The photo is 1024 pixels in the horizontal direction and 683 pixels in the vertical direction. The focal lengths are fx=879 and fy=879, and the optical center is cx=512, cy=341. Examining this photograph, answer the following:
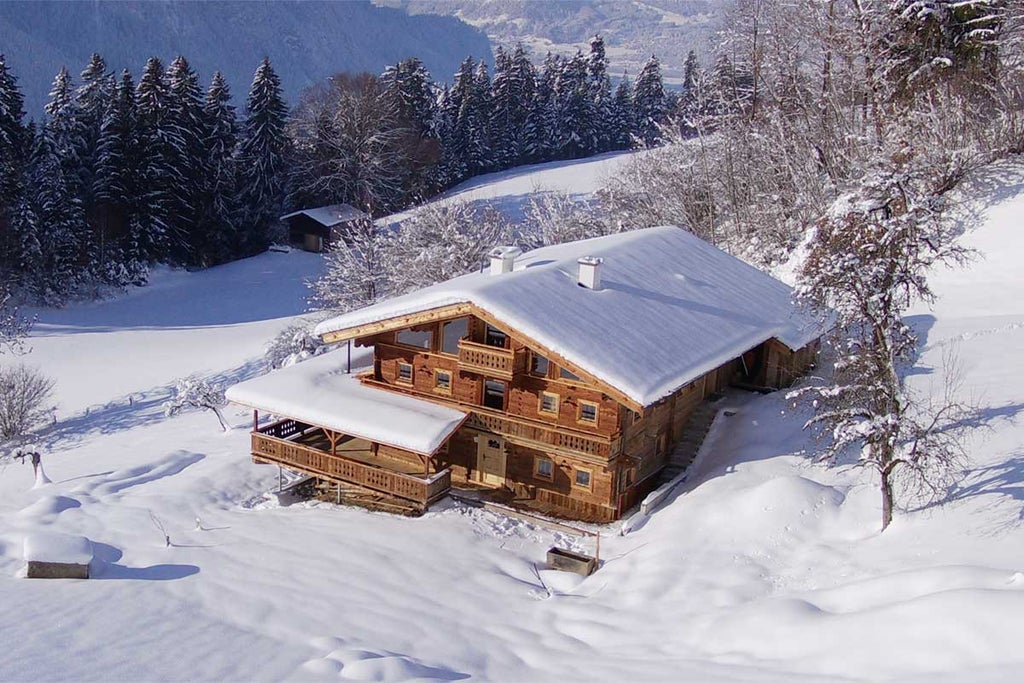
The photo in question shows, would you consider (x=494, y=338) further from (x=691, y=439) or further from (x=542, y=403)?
(x=691, y=439)

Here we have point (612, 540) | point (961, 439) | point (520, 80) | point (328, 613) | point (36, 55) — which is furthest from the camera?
point (36, 55)

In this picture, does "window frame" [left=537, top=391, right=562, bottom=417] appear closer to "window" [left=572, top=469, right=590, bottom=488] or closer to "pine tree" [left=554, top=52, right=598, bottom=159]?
"window" [left=572, top=469, right=590, bottom=488]

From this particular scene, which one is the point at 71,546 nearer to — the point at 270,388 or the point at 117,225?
the point at 270,388

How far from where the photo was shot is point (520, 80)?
86.6m

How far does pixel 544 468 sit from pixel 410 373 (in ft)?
15.4

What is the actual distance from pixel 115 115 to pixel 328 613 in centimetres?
5149

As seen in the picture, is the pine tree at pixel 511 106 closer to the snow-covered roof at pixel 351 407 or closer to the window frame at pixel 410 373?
the window frame at pixel 410 373

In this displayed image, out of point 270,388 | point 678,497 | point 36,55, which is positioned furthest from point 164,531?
point 36,55

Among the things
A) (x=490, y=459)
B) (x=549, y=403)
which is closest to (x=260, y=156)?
(x=490, y=459)

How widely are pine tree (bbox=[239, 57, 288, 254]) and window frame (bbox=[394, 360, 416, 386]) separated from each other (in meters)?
44.3

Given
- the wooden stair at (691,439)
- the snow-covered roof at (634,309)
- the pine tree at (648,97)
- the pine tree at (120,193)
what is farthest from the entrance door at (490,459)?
the pine tree at (648,97)

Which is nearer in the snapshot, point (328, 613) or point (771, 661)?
point (771, 661)

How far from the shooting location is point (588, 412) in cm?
2253

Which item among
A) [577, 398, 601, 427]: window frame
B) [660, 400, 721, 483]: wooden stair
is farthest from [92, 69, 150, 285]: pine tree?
[577, 398, 601, 427]: window frame
